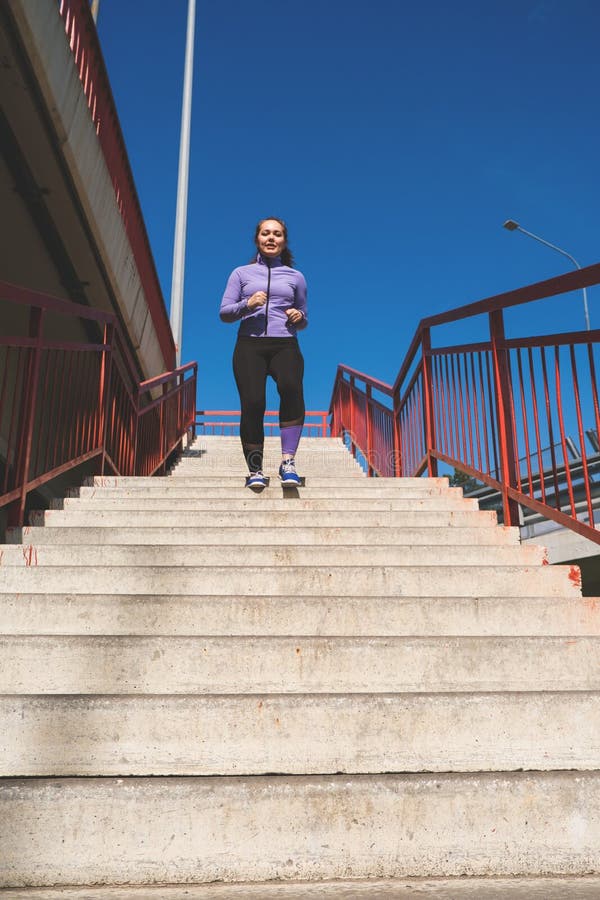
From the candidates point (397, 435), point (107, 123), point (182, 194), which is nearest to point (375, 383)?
point (397, 435)

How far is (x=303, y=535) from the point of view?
3.09m

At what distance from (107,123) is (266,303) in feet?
7.59

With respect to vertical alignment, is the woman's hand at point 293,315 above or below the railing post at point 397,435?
above

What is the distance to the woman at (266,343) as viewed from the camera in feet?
12.8

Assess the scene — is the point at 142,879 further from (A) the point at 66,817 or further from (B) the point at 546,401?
(B) the point at 546,401

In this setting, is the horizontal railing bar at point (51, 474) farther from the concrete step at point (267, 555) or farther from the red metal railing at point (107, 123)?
the red metal railing at point (107, 123)

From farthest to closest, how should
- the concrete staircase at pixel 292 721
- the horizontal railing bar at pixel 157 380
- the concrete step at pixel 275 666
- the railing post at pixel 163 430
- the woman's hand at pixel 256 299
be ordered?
the railing post at pixel 163 430 < the horizontal railing bar at pixel 157 380 < the woman's hand at pixel 256 299 < the concrete step at pixel 275 666 < the concrete staircase at pixel 292 721

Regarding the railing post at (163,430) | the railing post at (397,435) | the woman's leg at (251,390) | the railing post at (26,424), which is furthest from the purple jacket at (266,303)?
the railing post at (163,430)

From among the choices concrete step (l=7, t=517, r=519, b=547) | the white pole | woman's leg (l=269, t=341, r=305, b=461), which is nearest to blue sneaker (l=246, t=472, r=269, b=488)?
woman's leg (l=269, t=341, r=305, b=461)

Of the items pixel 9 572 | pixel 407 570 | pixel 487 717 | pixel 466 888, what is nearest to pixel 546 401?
pixel 407 570

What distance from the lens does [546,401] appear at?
2.92 meters

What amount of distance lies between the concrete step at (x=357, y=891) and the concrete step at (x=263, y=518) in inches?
80.2

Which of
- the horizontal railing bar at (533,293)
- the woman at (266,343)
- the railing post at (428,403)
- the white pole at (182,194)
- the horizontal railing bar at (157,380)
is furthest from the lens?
the white pole at (182,194)

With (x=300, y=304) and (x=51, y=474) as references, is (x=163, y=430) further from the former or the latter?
(x=51, y=474)
